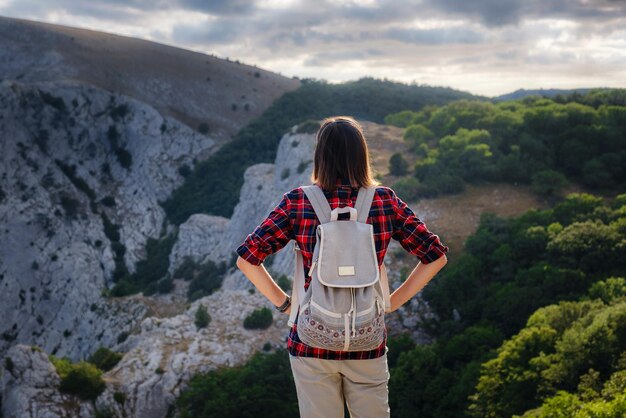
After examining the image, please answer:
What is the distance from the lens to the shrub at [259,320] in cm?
2795

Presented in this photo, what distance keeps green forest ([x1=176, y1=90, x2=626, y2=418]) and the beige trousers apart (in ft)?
28.1

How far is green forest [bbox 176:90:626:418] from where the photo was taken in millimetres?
16156

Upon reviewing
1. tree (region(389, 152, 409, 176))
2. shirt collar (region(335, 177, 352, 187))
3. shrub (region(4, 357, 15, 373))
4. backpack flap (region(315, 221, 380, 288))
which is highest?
shirt collar (region(335, 177, 352, 187))

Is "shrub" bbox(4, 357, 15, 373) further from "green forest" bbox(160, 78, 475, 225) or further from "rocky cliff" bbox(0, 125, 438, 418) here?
"green forest" bbox(160, 78, 475, 225)

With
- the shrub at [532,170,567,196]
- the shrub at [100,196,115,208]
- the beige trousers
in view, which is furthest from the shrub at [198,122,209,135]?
the beige trousers

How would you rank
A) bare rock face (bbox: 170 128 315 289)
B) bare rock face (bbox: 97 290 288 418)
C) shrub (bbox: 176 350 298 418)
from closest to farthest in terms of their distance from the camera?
shrub (bbox: 176 350 298 418)
bare rock face (bbox: 97 290 288 418)
bare rock face (bbox: 170 128 315 289)

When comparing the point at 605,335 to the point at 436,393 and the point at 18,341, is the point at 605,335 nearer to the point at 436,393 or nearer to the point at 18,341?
the point at 436,393

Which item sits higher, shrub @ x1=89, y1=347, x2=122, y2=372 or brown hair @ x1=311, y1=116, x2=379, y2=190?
brown hair @ x1=311, y1=116, x2=379, y2=190

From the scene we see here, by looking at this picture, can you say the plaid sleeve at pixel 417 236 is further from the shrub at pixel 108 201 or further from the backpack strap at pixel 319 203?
the shrub at pixel 108 201

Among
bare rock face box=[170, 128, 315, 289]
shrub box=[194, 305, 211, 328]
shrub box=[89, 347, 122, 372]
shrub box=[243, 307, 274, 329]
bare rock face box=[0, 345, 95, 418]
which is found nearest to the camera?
bare rock face box=[0, 345, 95, 418]

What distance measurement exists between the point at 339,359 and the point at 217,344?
23.7 meters

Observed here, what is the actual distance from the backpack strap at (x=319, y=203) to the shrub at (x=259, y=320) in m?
24.7

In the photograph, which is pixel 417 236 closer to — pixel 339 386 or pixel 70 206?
pixel 339 386

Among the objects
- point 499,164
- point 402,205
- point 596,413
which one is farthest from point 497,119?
point 402,205
